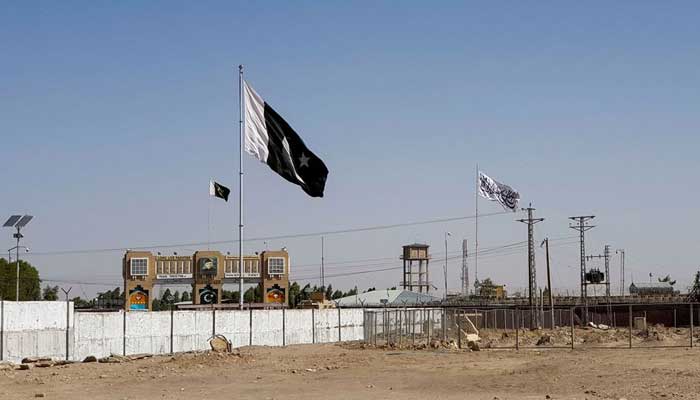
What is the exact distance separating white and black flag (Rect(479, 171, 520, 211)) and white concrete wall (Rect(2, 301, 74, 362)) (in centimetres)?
4111

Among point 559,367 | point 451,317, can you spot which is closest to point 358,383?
point 559,367

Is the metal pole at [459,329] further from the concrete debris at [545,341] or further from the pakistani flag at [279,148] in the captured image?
the pakistani flag at [279,148]

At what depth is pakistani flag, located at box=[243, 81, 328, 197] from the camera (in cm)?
3966

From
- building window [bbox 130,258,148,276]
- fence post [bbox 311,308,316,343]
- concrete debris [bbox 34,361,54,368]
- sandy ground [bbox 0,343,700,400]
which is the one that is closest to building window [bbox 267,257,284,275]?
building window [bbox 130,258,148,276]

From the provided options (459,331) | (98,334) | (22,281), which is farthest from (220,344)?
(22,281)

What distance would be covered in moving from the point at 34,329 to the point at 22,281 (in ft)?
289

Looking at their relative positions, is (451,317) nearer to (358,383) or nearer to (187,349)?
(187,349)

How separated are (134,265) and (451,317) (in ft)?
151

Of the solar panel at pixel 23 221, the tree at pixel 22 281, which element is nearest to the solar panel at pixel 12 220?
the solar panel at pixel 23 221

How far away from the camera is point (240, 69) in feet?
140

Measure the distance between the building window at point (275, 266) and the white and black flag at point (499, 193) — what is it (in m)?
31.3

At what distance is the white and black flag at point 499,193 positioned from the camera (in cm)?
7594

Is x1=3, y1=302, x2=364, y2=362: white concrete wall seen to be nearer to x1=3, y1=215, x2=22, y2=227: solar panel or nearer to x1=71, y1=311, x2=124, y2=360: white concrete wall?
x1=71, y1=311, x2=124, y2=360: white concrete wall

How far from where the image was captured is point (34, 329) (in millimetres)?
39438
